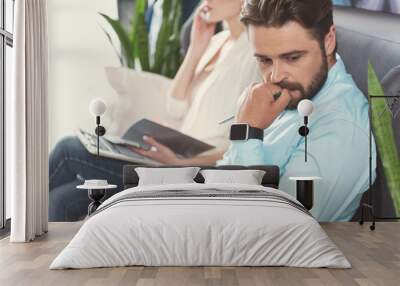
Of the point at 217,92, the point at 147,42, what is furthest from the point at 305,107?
the point at 147,42

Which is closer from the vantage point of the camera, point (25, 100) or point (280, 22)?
point (25, 100)

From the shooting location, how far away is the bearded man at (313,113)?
7.95 meters

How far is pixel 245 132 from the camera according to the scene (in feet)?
26.0

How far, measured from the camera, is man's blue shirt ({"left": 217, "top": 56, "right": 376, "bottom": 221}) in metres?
7.93

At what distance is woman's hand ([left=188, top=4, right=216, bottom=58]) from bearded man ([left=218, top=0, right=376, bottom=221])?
0.48m

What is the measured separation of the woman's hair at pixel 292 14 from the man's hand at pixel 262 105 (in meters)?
0.83

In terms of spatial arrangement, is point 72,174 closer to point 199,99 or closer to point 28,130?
point 28,130

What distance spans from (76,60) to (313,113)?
3.20 metres

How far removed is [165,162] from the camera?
7949 millimetres

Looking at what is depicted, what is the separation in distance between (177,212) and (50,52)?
13.1 feet

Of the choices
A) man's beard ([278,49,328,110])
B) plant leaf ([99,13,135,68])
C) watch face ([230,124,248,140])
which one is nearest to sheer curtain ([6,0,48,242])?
plant leaf ([99,13,135,68])

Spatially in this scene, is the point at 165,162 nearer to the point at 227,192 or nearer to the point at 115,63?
the point at 115,63

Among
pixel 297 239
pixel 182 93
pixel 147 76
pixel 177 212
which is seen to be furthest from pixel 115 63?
pixel 297 239

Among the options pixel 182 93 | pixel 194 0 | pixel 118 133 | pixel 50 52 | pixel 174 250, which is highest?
pixel 194 0
